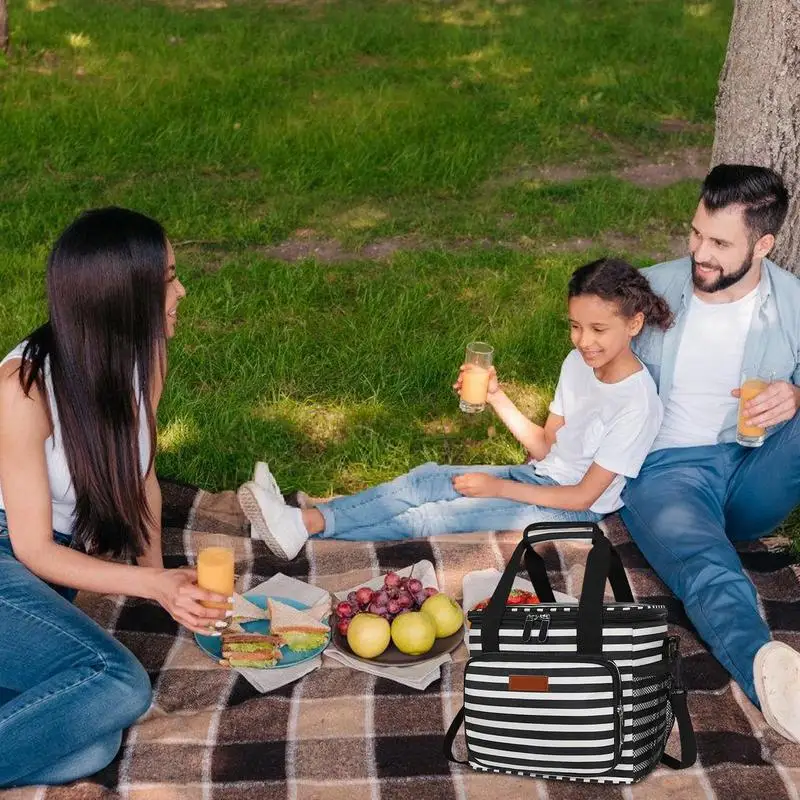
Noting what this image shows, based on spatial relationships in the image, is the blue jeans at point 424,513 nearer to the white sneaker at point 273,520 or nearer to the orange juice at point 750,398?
the white sneaker at point 273,520

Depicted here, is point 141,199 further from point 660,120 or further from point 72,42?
point 660,120

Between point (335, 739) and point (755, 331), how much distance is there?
91.7 inches

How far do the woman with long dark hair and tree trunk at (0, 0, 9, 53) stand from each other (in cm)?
753

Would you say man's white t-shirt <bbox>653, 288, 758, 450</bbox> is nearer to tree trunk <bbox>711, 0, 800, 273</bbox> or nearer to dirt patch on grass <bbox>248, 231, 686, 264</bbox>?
tree trunk <bbox>711, 0, 800, 273</bbox>

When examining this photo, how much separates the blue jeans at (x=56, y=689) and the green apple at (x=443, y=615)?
1008 millimetres

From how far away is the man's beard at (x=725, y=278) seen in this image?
4586 millimetres

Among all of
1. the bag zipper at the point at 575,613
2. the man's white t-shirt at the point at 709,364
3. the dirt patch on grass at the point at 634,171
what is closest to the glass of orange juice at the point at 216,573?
the bag zipper at the point at 575,613

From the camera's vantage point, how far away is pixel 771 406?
440cm

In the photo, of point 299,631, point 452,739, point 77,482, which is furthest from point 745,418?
point 77,482

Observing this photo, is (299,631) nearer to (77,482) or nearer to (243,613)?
(243,613)

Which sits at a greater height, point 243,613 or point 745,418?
point 745,418

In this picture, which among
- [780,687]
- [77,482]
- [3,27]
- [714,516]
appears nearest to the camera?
[780,687]

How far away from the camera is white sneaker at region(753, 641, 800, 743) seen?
364cm

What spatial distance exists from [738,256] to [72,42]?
787 cm
